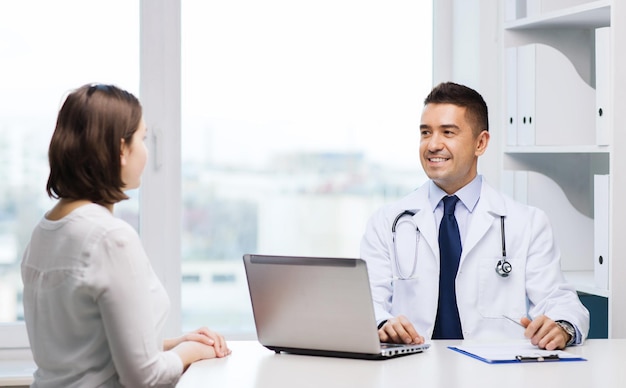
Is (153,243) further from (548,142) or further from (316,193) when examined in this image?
(548,142)

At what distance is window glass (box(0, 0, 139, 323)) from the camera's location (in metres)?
2.99

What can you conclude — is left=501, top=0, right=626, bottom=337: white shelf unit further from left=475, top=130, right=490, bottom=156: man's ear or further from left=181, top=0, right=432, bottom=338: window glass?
left=181, top=0, right=432, bottom=338: window glass

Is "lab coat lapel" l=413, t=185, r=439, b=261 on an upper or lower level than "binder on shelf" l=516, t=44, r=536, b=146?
lower

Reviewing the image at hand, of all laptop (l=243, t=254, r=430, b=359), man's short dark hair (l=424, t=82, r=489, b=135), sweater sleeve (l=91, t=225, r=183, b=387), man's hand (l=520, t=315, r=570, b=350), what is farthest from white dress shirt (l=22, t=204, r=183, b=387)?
man's short dark hair (l=424, t=82, r=489, b=135)

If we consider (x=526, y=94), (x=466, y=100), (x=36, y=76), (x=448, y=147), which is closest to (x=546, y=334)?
(x=448, y=147)

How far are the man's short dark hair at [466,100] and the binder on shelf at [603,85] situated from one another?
33 centimetres

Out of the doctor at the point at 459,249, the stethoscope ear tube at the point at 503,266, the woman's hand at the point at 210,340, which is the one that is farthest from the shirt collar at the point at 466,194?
the woman's hand at the point at 210,340

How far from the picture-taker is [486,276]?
Answer: 7.91 ft

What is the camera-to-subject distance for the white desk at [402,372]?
162 cm

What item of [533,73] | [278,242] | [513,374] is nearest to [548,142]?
[533,73]

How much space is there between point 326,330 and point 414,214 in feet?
2.65

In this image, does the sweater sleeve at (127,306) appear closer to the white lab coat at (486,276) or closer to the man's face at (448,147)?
the white lab coat at (486,276)

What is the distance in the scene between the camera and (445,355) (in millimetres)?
1874

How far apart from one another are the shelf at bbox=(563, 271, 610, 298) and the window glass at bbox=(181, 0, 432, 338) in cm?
71
